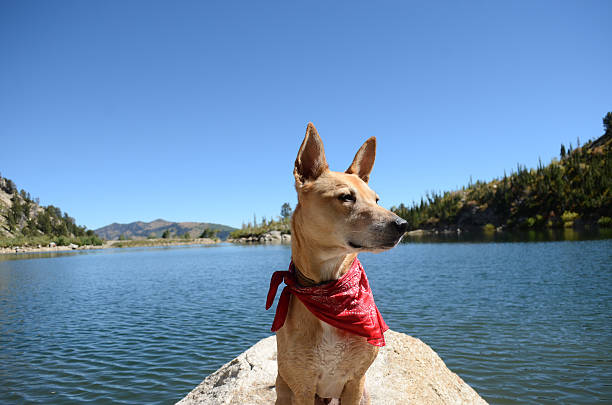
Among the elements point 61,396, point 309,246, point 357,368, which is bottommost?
point 61,396

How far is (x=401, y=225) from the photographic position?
2121mm

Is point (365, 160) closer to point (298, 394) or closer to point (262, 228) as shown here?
point (298, 394)

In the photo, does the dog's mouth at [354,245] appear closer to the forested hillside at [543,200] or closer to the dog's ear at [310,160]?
the dog's ear at [310,160]

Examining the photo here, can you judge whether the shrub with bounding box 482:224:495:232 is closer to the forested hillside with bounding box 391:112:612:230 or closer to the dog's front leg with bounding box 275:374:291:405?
the forested hillside with bounding box 391:112:612:230

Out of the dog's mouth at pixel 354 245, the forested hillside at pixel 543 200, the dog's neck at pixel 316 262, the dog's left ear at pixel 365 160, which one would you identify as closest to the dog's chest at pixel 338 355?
the dog's neck at pixel 316 262

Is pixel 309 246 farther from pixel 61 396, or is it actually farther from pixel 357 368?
pixel 61 396

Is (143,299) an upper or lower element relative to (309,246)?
lower

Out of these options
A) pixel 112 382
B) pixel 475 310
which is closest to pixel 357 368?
pixel 112 382

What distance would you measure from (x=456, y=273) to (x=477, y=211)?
8023cm

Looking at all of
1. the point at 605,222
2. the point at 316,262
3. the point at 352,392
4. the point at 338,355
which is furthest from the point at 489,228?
the point at 316,262

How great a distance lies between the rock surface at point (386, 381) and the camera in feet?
14.2

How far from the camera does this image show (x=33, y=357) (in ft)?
33.3

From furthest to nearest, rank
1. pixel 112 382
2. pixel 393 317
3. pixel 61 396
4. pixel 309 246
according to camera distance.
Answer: pixel 393 317, pixel 112 382, pixel 61 396, pixel 309 246

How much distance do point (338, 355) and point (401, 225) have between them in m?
1.03
